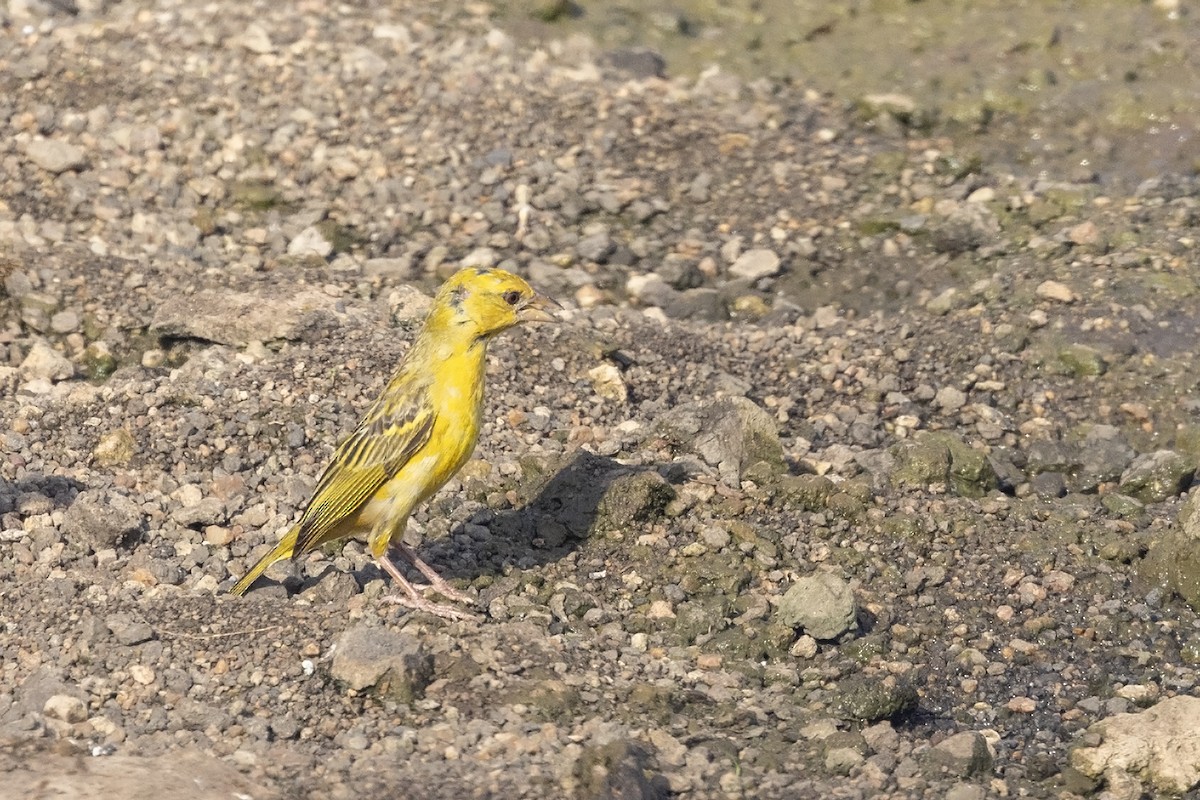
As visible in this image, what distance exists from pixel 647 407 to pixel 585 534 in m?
1.27

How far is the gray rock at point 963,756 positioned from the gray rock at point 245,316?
412cm

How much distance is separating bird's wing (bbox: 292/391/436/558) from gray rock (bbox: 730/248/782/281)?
376 centimetres

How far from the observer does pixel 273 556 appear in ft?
22.6

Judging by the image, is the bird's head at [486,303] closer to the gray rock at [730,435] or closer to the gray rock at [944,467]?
the gray rock at [730,435]

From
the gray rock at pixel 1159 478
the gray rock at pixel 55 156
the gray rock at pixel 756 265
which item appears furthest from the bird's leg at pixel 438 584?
the gray rock at pixel 55 156

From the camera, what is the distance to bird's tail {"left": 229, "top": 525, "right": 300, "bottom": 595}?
6859mm

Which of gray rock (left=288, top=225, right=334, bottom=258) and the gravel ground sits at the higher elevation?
the gravel ground

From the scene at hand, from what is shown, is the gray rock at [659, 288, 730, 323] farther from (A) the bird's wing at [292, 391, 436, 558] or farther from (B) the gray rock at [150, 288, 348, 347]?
(A) the bird's wing at [292, 391, 436, 558]

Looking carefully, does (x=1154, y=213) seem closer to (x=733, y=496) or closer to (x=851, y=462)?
(x=851, y=462)

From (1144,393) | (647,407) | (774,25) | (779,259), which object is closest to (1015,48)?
(774,25)

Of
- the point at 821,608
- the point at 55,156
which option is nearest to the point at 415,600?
the point at 821,608

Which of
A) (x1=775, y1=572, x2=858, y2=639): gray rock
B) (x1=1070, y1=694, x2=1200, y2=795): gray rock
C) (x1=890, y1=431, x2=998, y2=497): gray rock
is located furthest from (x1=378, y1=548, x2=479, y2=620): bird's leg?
(x1=1070, y1=694, x2=1200, y2=795): gray rock

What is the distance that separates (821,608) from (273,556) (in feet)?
7.38

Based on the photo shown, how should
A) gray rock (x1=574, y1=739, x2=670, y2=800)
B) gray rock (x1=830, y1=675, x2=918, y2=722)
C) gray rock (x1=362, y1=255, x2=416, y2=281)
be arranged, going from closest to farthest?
gray rock (x1=574, y1=739, x2=670, y2=800)
gray rock (x1=830, y1=675, x2=918, y2=722)
gray rock (x1=362, y1=255, x2=416, y2=281)
